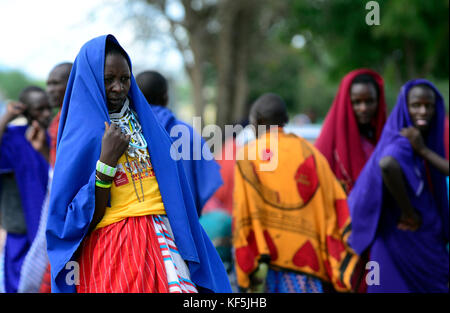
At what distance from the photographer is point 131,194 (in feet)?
8.47

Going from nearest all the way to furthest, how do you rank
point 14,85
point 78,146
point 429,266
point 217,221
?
point 78,146 → point 429,266 → point 217,221 → point 14,85

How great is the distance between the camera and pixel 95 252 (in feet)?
8.23

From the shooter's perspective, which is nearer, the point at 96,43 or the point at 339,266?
the point at 96,43

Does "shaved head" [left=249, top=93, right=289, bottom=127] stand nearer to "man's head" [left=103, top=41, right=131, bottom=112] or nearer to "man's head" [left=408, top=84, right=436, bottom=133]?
"man's head" [left=408, top=84, right=436, bottom=133]

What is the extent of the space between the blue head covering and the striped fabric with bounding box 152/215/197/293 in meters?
0.04

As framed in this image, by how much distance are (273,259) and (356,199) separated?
810 millimetres

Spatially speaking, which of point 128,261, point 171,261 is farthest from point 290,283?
point 128,261

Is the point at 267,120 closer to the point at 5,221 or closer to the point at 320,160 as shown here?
the point at 320,160

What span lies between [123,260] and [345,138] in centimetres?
294

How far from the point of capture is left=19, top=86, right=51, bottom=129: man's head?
5095 mm

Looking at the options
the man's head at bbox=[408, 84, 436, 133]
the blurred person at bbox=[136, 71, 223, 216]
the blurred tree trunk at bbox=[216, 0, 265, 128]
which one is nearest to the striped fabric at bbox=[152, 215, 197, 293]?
the blurred person at bbox=[136, 71, 223, 216]

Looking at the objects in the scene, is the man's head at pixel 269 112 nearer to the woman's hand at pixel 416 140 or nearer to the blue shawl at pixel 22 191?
the woman's hand at pixel 416 140

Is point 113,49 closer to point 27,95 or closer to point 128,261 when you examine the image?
point 128,261

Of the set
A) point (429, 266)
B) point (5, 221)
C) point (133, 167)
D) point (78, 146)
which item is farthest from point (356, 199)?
point (5, 221)
